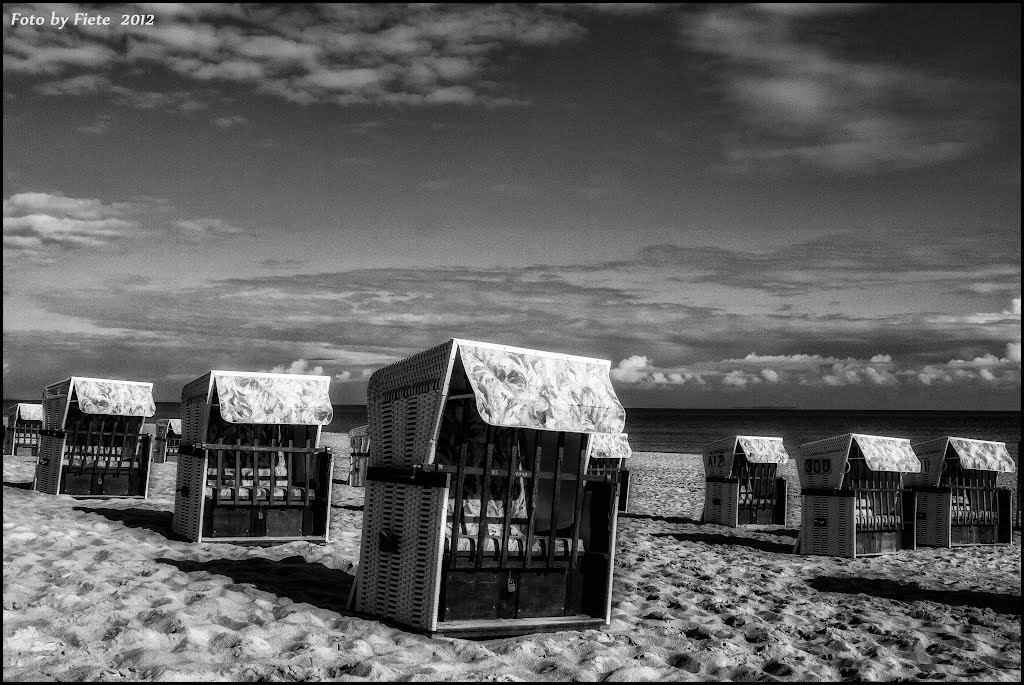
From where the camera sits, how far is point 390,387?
778 centimetres

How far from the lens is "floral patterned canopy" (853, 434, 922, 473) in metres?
13.2

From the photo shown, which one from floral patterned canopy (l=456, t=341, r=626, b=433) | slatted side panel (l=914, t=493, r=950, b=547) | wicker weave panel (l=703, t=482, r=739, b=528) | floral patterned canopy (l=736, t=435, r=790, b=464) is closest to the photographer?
floral patterned canopy (l=456, t=341, r=626, b=433)

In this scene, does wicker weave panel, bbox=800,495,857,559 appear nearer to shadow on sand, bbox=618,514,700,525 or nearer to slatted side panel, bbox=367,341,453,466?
shadow on sand, bbox=618,514,700,525

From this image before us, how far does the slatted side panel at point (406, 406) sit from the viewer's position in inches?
271

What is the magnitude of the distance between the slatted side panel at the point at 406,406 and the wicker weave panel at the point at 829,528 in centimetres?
835

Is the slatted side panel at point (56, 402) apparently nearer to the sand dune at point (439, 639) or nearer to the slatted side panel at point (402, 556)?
the sand dune at point (439, 639)

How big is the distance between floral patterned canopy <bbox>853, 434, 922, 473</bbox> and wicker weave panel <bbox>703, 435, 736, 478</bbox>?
385 centimetres

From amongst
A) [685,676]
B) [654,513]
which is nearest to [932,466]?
[654,513]

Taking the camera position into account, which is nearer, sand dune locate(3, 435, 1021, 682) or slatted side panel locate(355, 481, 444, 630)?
sand dune locate(3, 435, 1021, 682)

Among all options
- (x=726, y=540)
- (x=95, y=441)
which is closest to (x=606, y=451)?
(x=726, y=540)

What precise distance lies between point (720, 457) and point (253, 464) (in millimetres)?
10020

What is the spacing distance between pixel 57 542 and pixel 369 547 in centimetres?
468

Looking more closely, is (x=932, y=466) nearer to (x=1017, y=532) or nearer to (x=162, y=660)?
(x=1017, y=532)

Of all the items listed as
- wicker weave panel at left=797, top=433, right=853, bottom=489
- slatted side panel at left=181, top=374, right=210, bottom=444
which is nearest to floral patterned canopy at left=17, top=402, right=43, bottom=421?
slatted side panel at left=181, top=374, right=210, bottom=444
